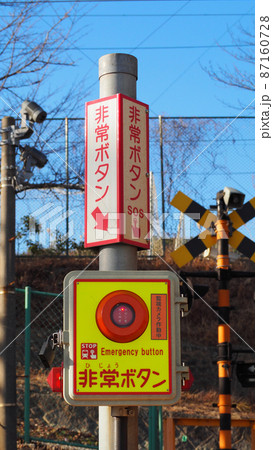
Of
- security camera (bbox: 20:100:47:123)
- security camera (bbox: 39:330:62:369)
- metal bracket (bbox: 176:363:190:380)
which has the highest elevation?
security camera (bbox: 20:100:47:123)

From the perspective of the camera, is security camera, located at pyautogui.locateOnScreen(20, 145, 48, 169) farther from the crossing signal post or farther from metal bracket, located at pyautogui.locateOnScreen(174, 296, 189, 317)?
metal bracket, located at pyautogui.locateOnScreen(174, 296, 189, 317)

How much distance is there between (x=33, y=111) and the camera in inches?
289

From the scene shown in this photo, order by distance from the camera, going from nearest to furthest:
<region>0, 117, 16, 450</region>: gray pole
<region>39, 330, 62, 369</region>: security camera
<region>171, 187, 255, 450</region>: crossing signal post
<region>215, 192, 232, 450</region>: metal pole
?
<region>39, 330, 62, 369</region>: security camera
<region>0, 117, 16, 450</region>: gray pole
<region>215, 192, 232, 450</region>: metal pole
<region>171, 187, 255, 450</region>: crossing signal post

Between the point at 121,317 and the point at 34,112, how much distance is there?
4.94 metres

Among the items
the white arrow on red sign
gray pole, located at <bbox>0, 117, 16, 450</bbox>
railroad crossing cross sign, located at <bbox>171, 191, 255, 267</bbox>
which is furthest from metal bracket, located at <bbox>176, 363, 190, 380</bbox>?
railroad crossing cross sign, located at <bbox>171, 191, 255, 267</bbox>

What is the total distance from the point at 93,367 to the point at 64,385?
0.15m

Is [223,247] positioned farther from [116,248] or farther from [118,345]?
[118,345]

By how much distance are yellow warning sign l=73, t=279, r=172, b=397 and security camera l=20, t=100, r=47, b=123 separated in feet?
15.7

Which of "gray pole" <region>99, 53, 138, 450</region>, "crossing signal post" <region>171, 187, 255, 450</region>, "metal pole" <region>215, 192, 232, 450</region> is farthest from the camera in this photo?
"crossing signal post" <region>171, 187, 255, 450</region>

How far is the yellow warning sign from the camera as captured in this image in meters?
2.73

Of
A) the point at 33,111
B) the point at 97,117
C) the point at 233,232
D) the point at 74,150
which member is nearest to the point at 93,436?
the point at 233,232

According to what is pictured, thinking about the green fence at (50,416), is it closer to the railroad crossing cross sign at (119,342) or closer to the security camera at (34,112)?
the security camera at (34,112)

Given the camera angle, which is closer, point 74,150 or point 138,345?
point 138,345
